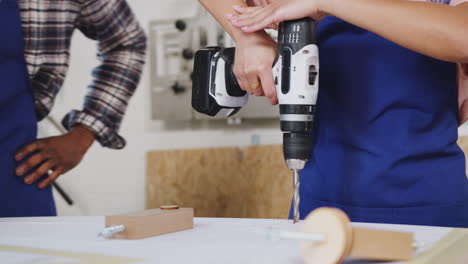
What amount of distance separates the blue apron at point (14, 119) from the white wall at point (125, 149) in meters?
1.69

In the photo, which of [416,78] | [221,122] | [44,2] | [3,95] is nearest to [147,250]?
[416,78]

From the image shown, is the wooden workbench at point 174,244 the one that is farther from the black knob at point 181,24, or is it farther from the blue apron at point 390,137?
the black knob at point 181,24

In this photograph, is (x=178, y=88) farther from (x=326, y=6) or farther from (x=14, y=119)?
(x=326, y=6)

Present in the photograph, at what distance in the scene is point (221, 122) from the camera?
10.4 ft

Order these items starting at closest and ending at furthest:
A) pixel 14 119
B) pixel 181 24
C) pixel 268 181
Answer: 1. pixel 14 119
2. pixel 268 181
3. pixel 181 24

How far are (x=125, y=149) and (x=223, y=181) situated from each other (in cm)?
85

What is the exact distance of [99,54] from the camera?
6.77ft

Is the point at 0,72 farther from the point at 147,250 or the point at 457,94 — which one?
the point at 457,94

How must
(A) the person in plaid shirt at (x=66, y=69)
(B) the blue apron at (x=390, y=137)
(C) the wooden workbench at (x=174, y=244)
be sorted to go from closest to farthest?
1. (C) the wooden workbench at (x=174, y=244)
2. (B) the blue apron at (x=390, y=137)
3. (A) the person in plaid shirt at (x=66, y=69)

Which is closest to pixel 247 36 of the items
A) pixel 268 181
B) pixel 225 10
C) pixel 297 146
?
pixel 225 10

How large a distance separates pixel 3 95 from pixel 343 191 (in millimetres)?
930

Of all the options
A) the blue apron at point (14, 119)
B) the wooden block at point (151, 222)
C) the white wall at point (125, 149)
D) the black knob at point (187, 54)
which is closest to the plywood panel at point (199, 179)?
the white wall at point (125, 149)

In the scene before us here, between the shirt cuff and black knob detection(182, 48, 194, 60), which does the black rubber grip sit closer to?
the shirt cuff

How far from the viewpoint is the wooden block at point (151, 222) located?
793 mm
